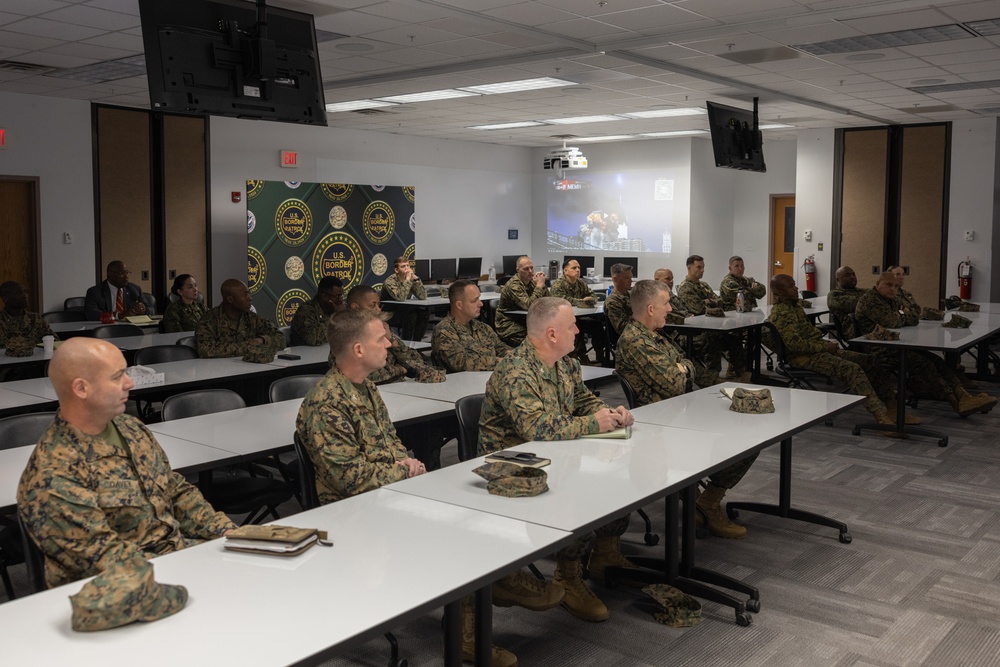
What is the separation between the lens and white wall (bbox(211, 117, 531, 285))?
12188mm

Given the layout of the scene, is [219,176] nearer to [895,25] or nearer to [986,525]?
[895,25]

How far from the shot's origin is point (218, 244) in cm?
1218

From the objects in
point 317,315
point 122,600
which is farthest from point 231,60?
point 122,600

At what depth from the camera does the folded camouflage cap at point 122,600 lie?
6.33ft

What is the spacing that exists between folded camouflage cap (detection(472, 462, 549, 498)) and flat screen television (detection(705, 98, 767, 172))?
7.11 meters

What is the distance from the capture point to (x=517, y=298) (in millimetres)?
9883

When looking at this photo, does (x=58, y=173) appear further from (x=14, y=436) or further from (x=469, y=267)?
(x=14, y=436)

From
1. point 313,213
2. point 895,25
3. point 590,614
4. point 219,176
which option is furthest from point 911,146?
point 590,614

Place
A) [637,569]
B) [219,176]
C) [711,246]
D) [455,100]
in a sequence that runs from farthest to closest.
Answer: [711,246] < [219,176] < [455,100] < [637,569]

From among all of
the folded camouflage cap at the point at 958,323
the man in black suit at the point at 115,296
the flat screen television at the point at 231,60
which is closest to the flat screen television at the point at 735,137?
the folded camouflage cap at the point at 958,323

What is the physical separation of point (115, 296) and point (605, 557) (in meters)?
7.04

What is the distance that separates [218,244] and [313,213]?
1365 mm

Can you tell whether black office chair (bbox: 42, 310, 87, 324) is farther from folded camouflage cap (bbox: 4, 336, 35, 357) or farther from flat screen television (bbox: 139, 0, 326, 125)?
flat screen television (bbox: 139, 0, 326, 125)

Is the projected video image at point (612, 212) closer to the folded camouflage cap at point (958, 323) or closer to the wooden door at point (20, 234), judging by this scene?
the folded camouflage cap at point (958, 323)
